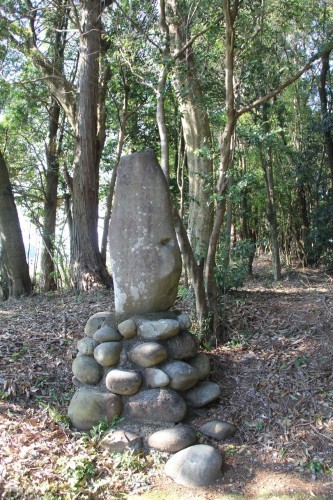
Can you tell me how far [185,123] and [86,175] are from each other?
96.0 inches

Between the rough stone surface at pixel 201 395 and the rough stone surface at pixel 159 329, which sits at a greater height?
the rough stone surface at pixel 159 329

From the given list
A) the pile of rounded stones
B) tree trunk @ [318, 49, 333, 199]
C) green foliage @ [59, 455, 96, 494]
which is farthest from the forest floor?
tree trunk @ [318, 49, 333, 199]

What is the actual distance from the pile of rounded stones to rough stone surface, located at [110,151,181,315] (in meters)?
0.24

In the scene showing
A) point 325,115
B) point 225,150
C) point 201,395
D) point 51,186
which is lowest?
point 201,395

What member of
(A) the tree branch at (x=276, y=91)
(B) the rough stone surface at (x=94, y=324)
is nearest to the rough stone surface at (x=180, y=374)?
(B) the rough stone surface at (x=94, y=324)

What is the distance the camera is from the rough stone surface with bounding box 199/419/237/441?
383cm

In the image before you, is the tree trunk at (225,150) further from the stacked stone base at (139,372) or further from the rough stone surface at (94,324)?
the rough stone surface at (94,324)

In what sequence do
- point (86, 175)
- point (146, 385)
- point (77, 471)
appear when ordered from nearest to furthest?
point (77, 471) → point (146, 385) → point (86, 175)

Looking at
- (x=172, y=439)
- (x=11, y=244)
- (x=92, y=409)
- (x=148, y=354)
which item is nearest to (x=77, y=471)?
(x=92, y=409)

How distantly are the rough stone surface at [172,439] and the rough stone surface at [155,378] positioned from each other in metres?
0.41

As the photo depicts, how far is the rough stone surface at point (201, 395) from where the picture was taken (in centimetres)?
416

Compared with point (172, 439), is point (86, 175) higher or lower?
higher

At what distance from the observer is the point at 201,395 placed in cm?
418

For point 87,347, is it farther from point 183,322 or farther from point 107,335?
point 183,322
